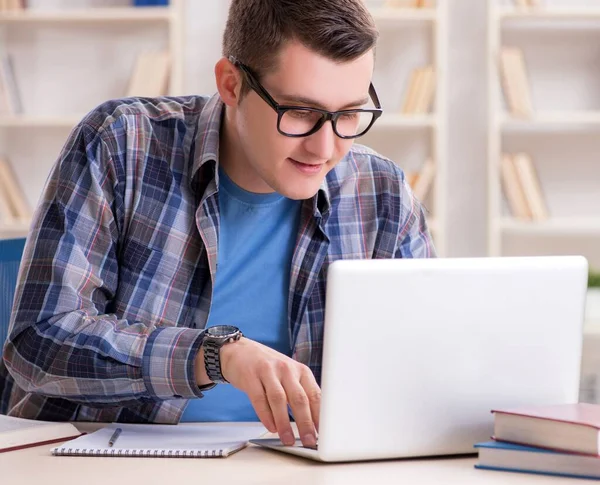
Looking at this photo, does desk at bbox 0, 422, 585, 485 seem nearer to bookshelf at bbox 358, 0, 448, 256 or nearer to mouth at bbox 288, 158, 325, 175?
mouth at bbox 288, 158, 325, 175

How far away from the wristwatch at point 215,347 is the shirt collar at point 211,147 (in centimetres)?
41

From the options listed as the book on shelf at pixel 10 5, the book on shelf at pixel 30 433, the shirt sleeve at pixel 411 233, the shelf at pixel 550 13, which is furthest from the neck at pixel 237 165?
the book on shelf at pixel 10 5

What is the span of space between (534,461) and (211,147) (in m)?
0.78

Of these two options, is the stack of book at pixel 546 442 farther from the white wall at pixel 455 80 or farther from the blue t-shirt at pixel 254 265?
the white wall at pixel 455 80

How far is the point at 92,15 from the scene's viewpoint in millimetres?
3641

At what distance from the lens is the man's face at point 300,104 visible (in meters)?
1.37

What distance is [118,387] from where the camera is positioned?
4.36ft

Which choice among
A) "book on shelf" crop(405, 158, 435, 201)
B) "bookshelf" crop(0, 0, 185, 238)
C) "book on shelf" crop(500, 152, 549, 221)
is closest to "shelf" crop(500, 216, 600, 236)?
"book on shelf" crop(500, 152, 549, 221)

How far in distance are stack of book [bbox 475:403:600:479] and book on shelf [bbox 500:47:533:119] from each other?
105 inches

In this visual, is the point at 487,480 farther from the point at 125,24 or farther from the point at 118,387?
the point at 125,24

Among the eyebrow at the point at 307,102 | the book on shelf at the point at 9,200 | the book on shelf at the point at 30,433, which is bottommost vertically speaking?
the book on shelf at the point at 9,200

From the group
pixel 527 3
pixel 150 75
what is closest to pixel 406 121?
pixel 527 3

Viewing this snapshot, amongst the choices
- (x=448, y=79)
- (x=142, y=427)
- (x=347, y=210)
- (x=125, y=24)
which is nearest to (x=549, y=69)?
(x=448, y=79)

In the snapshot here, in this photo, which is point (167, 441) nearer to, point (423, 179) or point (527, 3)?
point (423, 179)
